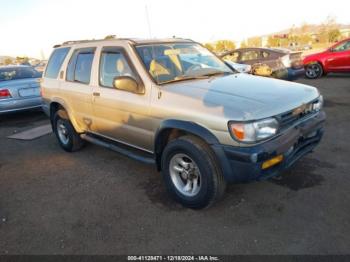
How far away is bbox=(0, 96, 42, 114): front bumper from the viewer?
7.88 m

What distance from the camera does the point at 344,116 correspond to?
651cm

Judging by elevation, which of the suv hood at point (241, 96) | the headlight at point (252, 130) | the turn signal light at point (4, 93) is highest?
the suv hood at point (241, 96)

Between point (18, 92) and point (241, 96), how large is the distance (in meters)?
6.94

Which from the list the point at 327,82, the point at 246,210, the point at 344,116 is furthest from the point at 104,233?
the point at 327,82

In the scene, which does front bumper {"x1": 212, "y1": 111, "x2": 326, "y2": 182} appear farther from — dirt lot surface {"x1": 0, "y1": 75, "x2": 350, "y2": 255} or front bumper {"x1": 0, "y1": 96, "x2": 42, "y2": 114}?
front bumper {"x1": 0, "y1": 96, "x2": 42, "y2": 114}

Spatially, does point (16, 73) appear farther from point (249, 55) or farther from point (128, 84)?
point (249, 55)

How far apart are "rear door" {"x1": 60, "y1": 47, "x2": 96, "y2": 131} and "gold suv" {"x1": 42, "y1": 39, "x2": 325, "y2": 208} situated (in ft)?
0.06

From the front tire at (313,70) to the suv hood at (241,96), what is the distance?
9.89 meters

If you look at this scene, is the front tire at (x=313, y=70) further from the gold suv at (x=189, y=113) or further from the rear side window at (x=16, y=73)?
the rear side window at (x=16, y=73)

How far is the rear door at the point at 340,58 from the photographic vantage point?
37.2 ft

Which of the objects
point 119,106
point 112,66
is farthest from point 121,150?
point 112,66

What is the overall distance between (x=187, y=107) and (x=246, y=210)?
1.31 meters

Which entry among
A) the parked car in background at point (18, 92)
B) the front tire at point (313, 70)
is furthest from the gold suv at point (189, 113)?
the front tire at point (313, 70)

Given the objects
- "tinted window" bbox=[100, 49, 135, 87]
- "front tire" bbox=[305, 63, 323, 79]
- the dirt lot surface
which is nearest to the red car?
"front tire" bbox=[305, 63, 323, 79]
